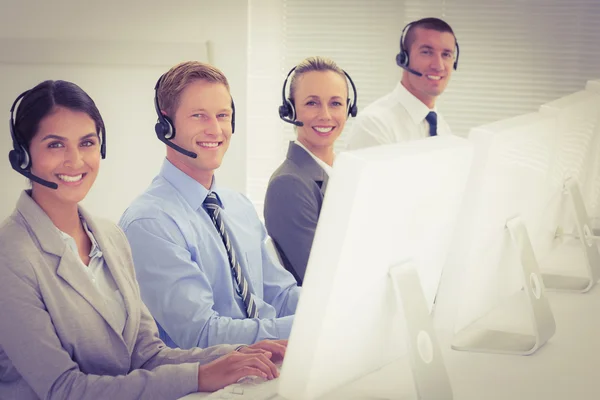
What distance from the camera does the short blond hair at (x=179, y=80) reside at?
206cm

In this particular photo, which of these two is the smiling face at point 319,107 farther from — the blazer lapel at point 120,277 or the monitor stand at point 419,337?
the monitor stand at point 419,337

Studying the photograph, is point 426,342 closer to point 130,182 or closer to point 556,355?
point 556,355

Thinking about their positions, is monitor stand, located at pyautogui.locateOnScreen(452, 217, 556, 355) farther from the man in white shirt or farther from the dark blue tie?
the dark blue tie

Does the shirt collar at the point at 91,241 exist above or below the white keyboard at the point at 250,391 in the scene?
above

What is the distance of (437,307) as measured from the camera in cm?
158

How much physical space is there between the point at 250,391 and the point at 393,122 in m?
1.99

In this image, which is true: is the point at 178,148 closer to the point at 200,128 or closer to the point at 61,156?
the point at 200,128

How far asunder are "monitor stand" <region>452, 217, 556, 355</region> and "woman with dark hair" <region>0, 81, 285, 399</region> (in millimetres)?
441

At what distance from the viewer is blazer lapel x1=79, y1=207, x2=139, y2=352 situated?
5.45ft

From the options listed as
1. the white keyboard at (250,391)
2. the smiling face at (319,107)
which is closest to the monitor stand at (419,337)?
the white keyboard at (250,391)

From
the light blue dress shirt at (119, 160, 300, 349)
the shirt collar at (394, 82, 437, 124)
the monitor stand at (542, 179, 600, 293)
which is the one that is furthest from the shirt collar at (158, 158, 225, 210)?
the shirt collar at (394, 82, 437, 124)

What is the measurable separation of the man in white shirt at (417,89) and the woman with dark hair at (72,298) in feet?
5.29

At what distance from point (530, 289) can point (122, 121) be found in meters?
1.70

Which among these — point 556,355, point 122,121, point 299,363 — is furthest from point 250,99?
point 299,363
